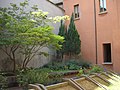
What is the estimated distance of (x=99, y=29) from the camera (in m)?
18.4

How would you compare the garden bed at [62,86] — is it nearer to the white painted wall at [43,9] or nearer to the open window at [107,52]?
the white painted wall at [43,9]

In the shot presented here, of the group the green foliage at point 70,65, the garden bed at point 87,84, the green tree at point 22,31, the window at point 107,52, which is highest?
the green tree at point 22,31

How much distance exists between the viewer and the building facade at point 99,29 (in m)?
17.2

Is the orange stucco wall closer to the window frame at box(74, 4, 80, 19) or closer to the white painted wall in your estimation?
the window frame at box(74, 4, 80, 19)

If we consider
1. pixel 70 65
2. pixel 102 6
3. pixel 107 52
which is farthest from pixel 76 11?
pixel 70 65

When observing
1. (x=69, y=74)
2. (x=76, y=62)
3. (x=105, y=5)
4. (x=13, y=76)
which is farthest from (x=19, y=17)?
(x=105, y=5)

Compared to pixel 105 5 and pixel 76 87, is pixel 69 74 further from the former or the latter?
pixel 105 5

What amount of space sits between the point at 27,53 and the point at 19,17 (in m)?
2.52

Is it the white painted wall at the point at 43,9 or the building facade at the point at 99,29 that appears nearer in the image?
the white painted wall at the point at 43,9

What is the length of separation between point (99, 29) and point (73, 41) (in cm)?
250

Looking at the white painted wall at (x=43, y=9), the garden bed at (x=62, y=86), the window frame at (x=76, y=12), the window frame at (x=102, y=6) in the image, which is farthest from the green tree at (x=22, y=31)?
the window frame at (x=76, y=12)

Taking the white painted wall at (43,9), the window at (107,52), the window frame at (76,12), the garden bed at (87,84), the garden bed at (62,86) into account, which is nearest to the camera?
the garden bed at (62,86)

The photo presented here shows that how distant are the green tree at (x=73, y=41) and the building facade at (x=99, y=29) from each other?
909 mm

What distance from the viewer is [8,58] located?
603 inches
